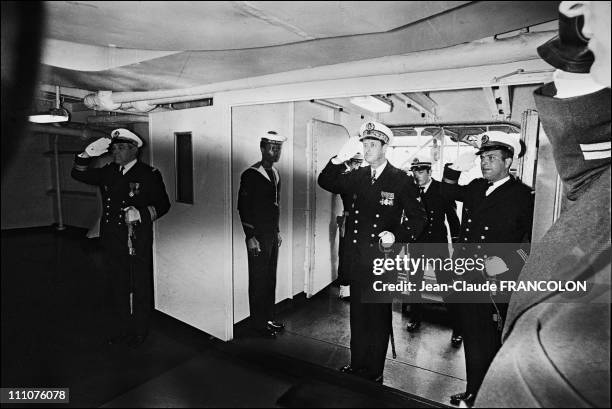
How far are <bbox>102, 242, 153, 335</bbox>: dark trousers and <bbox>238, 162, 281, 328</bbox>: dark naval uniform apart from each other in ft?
2.91

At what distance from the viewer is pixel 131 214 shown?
9.66 ft

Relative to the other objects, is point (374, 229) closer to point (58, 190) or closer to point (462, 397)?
point (462, 397)

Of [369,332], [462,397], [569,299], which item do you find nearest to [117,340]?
[369,332]

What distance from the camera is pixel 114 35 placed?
1582 mm

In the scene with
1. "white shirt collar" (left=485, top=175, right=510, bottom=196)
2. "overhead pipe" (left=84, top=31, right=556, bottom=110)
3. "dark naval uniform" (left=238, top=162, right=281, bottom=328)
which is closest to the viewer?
"overhead pipe" (left=84, top=31, right=556, bottom=110)

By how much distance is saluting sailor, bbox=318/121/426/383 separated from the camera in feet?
8.65

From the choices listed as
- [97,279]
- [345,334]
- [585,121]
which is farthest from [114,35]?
[97,279]

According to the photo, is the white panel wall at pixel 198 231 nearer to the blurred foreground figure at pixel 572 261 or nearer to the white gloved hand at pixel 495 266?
the white gloved hand at pixel 495 266

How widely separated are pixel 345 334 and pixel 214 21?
2892mm

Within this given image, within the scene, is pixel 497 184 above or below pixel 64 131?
below

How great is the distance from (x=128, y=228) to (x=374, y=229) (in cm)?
197

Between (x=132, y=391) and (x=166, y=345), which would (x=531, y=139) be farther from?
(x=166, y=345)

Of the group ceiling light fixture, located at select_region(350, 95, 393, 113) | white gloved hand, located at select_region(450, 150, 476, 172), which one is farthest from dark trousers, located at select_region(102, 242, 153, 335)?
white gloved hand, located at select_region(450, 150, 476, 172)

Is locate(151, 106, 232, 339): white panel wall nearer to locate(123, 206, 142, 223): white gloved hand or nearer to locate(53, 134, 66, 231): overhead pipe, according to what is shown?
locate(123, 206, 142, 223): white gloved hand
